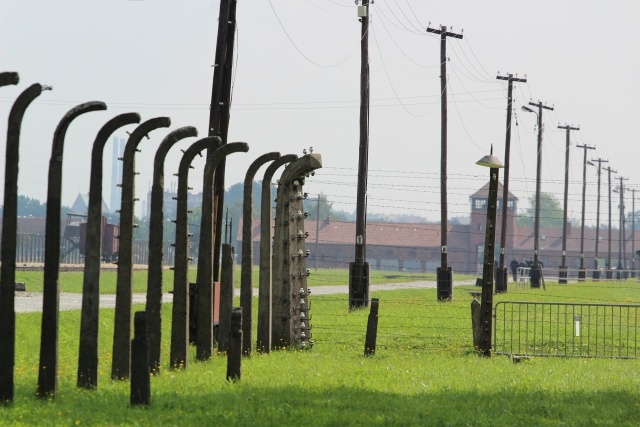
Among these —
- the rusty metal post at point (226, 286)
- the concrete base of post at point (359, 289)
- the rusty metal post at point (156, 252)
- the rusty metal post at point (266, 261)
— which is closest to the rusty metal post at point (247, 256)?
the rusty metal post at point (226, 286)

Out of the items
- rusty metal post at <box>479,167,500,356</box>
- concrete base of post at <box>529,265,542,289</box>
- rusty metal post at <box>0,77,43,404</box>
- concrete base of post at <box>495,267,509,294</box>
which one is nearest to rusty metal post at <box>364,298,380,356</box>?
rusty metal post at <box>479,167,500,356</box>

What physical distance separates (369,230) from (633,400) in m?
128

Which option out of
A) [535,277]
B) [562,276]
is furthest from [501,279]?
[562,276]

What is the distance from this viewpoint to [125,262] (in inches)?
589

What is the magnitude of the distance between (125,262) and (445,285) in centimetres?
3225

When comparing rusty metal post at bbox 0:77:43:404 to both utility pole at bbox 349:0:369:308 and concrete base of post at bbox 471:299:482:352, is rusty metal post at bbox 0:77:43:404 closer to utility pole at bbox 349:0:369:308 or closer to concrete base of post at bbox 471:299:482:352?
concrete base of post at bbox 471:299:482:352

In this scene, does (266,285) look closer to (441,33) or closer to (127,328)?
(127,328)

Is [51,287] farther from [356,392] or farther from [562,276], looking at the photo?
[562,276]

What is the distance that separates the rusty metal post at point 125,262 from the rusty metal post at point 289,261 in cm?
659

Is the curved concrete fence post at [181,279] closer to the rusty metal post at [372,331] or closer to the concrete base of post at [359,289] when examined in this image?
the rusty metal post at [372,331]

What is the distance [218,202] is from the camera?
21.2 metres

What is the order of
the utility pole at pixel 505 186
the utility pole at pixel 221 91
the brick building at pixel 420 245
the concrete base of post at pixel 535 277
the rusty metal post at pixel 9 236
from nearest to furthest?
the rusty metal post at pixel 9 236 → the utility pole at pixel 221 91 → the utility pole at pixel 505 186 → the concrete base of post at pixel 535 277 → the brick building at pixel 420 245

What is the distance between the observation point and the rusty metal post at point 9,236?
40.9ft

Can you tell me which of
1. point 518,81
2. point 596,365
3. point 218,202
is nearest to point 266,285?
point 218,202
